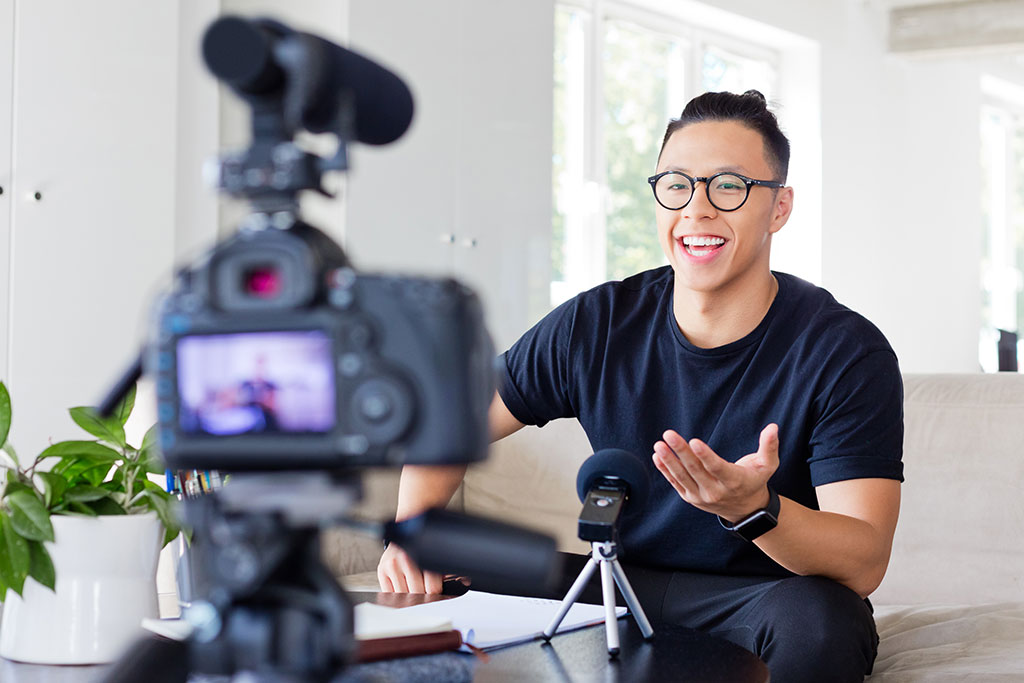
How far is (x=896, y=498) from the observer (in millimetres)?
1566

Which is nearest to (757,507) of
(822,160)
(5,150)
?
(5,150)

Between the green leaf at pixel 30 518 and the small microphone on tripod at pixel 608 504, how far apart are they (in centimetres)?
55

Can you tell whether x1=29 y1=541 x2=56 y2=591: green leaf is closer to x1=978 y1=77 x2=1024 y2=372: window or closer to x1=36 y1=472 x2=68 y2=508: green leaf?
x1=36 y1=472 x2=68 y2=508: green leaf

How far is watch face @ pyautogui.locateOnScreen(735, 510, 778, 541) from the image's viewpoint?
130cm

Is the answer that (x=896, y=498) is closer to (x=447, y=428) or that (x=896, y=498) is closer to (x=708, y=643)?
(x=708, y=643)

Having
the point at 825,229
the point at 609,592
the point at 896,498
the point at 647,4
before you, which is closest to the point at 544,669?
the point at 609,592

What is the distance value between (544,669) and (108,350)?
255 cm

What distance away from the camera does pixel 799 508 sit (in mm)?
1390

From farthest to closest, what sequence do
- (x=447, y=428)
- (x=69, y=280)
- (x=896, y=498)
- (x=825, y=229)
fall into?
1. (x=825, y=229)
2. (x=69, y=280)
3. (x=896, y=498)
4. (x=447, y=428)

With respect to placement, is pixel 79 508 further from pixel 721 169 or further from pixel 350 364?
pixel 721 169

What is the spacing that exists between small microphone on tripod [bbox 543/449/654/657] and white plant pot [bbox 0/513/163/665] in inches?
19.3

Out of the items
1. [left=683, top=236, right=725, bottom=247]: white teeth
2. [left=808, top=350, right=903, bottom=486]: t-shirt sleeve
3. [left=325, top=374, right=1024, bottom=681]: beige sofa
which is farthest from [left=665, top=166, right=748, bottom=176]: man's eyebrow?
[left=325, top=374, right=1024, bottom=681]: beige sofa

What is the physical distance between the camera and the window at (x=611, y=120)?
5.74m

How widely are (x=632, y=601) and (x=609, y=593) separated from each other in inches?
3.2
